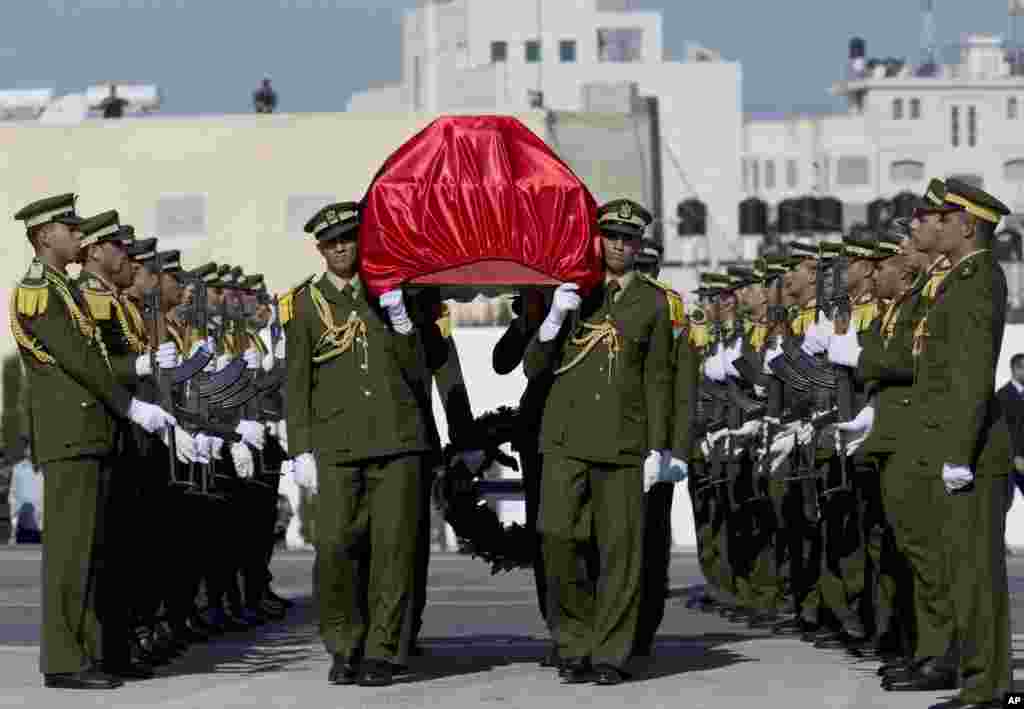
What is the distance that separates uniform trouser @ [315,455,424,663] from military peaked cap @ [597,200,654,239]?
154 cm

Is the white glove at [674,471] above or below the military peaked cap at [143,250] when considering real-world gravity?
below

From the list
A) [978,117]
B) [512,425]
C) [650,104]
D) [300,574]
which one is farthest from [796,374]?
[978,117]

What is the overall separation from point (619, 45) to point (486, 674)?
3737 inches

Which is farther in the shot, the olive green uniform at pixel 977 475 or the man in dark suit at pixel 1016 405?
the man in dark suit at pixel 1016 405

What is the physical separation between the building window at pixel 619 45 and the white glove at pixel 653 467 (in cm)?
9396

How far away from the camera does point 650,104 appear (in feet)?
237

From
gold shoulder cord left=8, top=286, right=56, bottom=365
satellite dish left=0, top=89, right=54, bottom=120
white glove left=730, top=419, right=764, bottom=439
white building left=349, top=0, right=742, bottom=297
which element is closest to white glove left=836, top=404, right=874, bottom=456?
white glove left=730, top=419, right=764, bottom=439

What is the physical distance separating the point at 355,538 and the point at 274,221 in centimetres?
4454

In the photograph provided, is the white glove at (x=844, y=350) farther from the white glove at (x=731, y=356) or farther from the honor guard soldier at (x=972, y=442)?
the white glove at (x=731, y=356)

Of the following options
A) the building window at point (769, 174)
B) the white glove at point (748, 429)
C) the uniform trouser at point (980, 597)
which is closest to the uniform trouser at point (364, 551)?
the uniform trouser at point (980, 597)

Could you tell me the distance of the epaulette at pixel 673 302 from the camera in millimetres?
14094

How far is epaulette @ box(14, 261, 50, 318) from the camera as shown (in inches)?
521

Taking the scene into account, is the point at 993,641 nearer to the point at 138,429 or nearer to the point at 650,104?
the point at 138,429

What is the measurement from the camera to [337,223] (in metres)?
13.9
